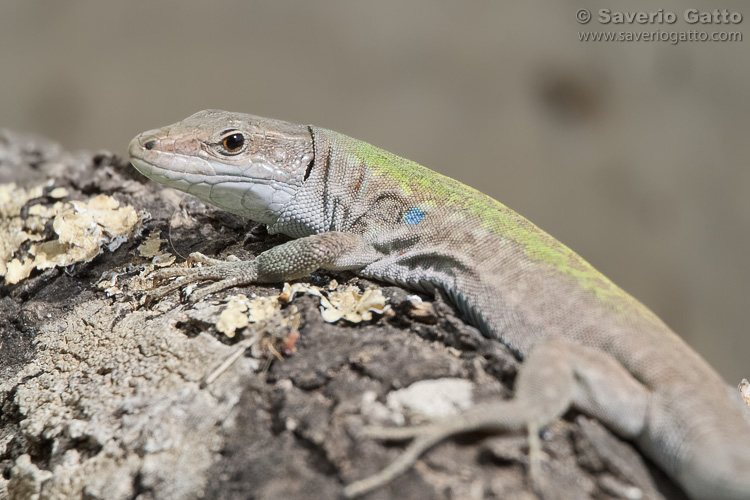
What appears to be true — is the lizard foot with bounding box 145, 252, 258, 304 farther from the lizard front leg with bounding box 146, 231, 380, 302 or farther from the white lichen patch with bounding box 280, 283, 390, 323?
the white lichen patch with bounding box 280, 283, 390, 323

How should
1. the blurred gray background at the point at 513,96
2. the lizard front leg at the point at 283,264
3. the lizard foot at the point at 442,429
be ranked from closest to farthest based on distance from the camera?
the lizard foot at the point at 442,429 → the lizard front leg at the point at 283,264 → the blurred gray background at the point at 513,96

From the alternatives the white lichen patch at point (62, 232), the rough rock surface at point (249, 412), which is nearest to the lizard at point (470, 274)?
the rough rock surface at point (249, 412)

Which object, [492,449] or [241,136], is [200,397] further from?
[241,136]

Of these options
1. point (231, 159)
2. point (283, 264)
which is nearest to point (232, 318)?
point (283, 264)

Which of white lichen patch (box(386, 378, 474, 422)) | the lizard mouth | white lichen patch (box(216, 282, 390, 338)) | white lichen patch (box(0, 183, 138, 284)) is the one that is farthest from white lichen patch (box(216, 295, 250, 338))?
white lichen patch (box(0, 183, 138, 284))

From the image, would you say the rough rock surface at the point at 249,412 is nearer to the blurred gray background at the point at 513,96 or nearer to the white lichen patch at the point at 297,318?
the white lichen patch at the point at 297,318

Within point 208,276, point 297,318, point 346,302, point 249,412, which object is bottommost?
point 249,412

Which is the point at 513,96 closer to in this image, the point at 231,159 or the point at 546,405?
the point at 231,159
